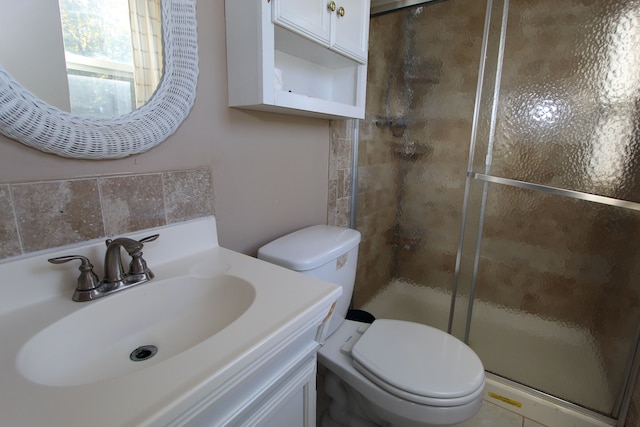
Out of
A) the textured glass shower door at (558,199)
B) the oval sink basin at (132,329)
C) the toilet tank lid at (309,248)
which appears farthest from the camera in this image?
the textured glass shower door at (558,199)

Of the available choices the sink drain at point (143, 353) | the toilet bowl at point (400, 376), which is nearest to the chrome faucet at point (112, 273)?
the sink drain at point (143, 353)

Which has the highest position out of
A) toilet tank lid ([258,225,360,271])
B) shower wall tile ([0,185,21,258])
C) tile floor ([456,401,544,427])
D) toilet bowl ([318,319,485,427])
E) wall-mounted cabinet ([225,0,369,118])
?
wall-mounted cabinet ([225,0,369,118])

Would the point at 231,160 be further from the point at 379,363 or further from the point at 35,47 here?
the point at 379,363

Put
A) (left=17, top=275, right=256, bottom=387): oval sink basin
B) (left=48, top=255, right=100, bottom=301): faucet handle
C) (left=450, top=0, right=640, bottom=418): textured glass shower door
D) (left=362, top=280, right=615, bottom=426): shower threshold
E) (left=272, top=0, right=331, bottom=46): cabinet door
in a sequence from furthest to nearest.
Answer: (left=362, top=280, right=615, bottom=426): shower threshold, (left=450, top=0, right=640, bottom=418): textured glass shower door, (left=272, top=0, right=331, bottom=46): cabinet door, (left=48, top=255, right=100, bottom=301): faucet handle, (left=17, top=275, right=256, bottom=387): oval sink basin

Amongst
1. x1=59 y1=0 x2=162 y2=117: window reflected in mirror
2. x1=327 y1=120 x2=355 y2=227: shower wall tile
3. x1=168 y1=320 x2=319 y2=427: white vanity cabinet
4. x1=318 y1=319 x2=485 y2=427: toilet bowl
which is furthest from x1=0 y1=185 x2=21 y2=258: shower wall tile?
x1=327 y1=120 x2=355 y2=227: shower wall tile

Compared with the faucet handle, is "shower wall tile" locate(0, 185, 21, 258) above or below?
above

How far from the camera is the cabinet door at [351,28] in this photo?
1.09 meters

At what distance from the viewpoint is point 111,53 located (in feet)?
2.47

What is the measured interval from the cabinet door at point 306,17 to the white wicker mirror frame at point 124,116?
237 mm

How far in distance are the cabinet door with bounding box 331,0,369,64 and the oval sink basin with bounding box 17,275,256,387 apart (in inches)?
35.3

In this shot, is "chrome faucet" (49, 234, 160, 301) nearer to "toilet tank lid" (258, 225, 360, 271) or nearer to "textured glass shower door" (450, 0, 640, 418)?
"toilet tank lid" (258, 225, 360, 271)

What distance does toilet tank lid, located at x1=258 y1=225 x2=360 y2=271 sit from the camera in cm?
99

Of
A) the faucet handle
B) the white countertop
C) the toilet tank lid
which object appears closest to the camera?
the white countertop

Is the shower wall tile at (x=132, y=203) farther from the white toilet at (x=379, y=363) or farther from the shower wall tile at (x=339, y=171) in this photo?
the shower wall tile at (x=339, y=171)
